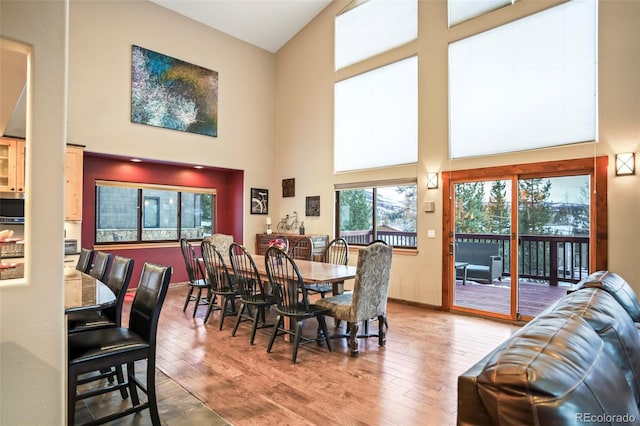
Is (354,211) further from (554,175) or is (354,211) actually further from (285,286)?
(285,286)

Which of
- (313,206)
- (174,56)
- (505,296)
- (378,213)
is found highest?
(174,56)

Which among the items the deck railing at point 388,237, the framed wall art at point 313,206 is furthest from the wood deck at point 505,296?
the framed wall art at point 313,206

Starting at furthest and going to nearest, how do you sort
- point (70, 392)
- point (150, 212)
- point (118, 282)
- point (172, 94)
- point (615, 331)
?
point (150, 212) → point (172, 94) → point (118, 282) → point (70, 392) → point (615, 331)

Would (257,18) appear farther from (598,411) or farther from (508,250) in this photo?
(598,411)

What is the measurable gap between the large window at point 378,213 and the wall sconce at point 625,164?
260cm

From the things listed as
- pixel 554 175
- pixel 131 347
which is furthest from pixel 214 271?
pixel 554 175

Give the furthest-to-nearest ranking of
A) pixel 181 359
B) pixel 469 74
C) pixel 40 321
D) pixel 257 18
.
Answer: pixel 257 18
pixel 469 74
pixel 181 359
pixel 40 321

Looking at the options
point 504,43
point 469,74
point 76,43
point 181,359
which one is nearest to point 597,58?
point 504,43

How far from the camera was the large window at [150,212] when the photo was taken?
6652mm

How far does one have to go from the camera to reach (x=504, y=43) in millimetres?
5008

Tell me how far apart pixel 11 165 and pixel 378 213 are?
568 cm

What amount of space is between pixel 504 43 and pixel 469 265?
3229 mm

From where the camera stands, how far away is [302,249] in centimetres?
692

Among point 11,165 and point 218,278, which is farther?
point 11,165
